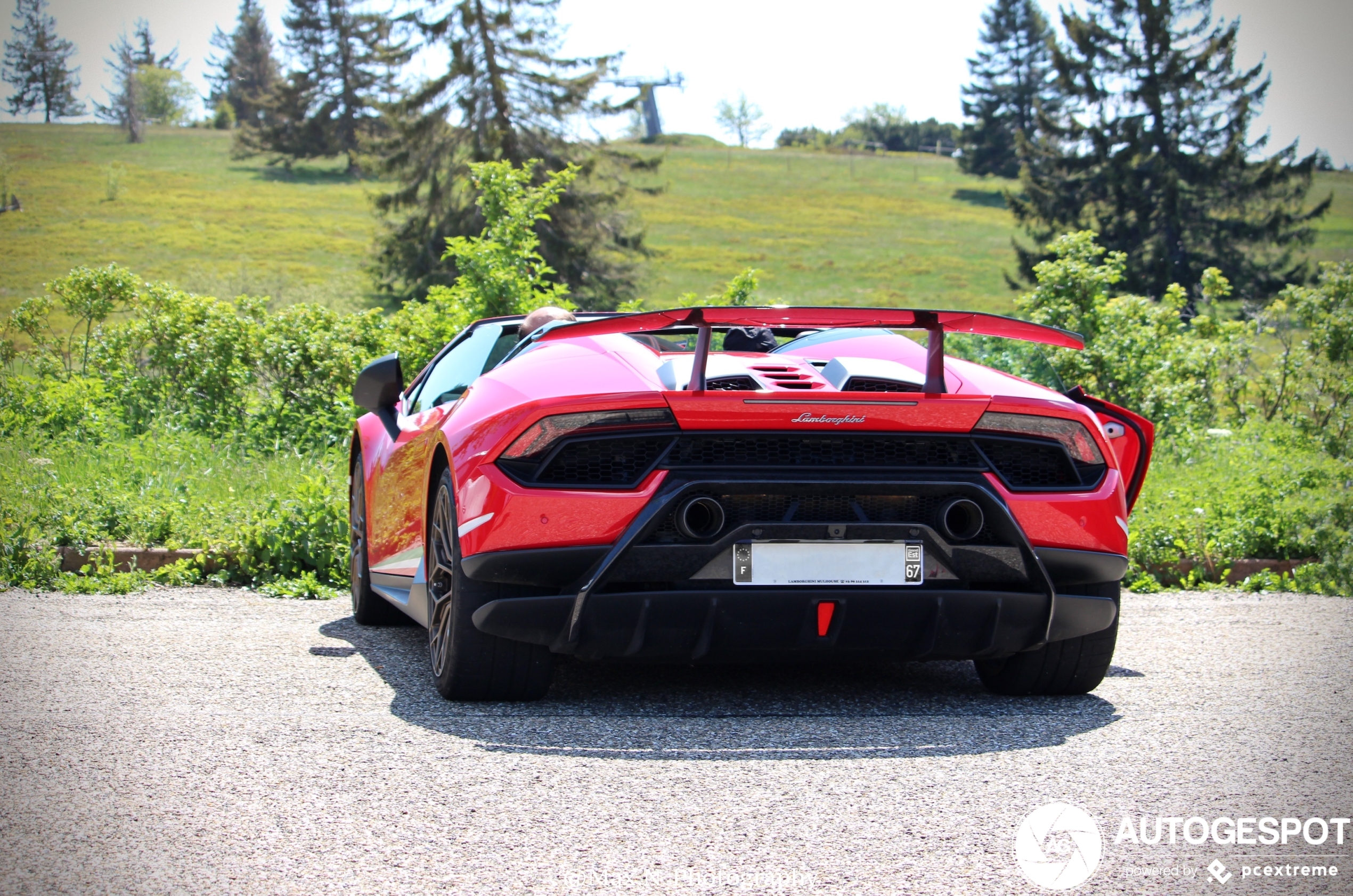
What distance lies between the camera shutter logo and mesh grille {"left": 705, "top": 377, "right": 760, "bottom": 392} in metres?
1.50

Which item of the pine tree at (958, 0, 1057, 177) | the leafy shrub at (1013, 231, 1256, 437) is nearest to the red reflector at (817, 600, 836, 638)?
the leafy shrub at (1013, 231, 1256, 437)

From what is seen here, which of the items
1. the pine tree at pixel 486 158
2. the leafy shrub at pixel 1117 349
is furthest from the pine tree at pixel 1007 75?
the leafy shrub at pixel 1117 349

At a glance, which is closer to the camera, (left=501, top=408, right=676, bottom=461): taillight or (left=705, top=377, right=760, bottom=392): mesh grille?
(left=501, top=408, right=676, bottom=461): taillight

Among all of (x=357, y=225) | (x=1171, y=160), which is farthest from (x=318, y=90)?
(x=1171, y=160)

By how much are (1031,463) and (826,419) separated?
747 mm

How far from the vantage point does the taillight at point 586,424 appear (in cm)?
363

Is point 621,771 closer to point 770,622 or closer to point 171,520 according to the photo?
point 770,622

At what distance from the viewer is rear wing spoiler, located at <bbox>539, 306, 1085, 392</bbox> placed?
3.41 meters

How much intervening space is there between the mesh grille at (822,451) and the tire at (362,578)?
2587 mm

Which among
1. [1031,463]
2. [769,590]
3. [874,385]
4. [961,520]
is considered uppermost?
[874,385]

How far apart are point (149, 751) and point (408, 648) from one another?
6.22ft

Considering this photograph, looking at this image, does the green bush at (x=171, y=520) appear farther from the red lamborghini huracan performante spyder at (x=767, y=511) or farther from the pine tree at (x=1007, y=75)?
the pine tree at (x=1007, y=75)

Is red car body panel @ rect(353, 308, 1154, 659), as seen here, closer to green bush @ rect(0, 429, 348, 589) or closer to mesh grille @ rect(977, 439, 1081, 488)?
mesh grille @ rect(977, 439, 1081, 488)

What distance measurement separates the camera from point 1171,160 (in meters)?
44.2
